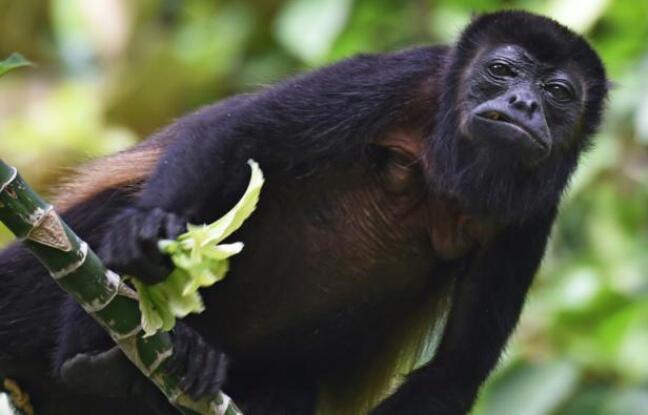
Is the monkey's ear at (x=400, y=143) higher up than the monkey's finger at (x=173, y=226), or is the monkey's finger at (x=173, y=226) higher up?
the monkey's finger at (x=173, y=226)

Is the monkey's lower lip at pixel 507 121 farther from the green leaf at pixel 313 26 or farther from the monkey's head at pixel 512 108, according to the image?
the green leaf at pixel 313 26

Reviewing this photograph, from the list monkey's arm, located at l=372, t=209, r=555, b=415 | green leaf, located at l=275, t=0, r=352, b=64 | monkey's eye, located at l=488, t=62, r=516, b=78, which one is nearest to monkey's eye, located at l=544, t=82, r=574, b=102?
monkey's eye, located at l=488, t=62, r=516, b=78

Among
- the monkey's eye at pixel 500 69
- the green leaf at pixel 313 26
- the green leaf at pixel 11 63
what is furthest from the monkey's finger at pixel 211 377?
the green leaf at pixel 313 26

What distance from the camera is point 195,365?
3473mm

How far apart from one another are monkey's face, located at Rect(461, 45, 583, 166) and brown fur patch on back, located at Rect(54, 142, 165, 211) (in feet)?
3.29

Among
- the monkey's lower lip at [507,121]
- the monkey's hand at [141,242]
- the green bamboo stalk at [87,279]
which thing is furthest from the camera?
the monkey's lower lip at [507,121]

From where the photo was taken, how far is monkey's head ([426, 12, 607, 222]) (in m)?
4.16

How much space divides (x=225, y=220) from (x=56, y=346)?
1207 millimetres

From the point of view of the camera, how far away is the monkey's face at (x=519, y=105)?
161 inches

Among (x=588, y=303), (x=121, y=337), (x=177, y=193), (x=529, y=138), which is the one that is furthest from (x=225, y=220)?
(x=588, y=303)

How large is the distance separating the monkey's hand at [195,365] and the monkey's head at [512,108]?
1099 millimetres

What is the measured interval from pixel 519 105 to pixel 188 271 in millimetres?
1325

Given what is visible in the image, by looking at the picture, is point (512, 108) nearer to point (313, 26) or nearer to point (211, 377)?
point (211, 377)

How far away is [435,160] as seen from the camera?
14.2 feet
